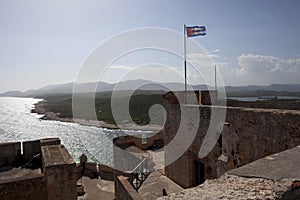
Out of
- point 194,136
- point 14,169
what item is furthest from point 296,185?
point 14,169

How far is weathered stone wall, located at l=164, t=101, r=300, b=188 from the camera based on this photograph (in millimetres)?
5348

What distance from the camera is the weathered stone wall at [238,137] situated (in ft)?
17.5

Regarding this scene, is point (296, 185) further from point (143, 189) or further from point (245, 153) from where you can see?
point (143, 189)

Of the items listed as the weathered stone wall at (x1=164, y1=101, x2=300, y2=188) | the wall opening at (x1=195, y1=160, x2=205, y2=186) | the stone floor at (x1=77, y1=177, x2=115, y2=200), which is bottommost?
the stone floor at (x1=77, y1=177, x2=115, y2=200)

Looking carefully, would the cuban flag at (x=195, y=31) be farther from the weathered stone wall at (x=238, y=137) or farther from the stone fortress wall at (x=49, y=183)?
the stone fortress wall at (x=49, y=183)

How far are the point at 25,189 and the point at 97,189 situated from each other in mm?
5629

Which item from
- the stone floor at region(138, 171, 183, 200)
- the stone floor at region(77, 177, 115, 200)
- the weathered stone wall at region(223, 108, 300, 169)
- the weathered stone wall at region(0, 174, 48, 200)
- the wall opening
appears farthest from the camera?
the stone floor at region(77, 177, 115, 200)

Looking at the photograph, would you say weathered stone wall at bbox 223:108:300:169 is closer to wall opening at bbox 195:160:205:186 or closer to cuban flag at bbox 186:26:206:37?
wall opening at bbox 195:160:205:186

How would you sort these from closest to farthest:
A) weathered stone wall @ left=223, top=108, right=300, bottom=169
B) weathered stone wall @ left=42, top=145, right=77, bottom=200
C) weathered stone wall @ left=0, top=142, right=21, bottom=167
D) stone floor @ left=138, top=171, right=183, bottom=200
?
weathered stone wall @ left=223, top=108, right=300, bottom=169, weathered stone wall @ left=42, top=145, right=77, bottom=200, stone floor @ left=138, top=171, right=183, bottom=200, weathered stone wall @ left=0, top=142, right=21, bottom=167

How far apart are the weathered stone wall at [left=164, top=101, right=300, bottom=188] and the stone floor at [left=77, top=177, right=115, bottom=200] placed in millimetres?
2991

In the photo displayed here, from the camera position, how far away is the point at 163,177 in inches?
409

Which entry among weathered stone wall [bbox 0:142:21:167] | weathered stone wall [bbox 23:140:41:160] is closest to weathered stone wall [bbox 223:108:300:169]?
weathered stone wall [bbox 23:140:41:160]

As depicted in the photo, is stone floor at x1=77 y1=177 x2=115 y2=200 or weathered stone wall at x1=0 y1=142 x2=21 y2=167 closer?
weathered stone wall at x1=0 y1=142 x2=21 y2=167

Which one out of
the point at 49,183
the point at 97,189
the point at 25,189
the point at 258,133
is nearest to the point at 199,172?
the point at 258,133
